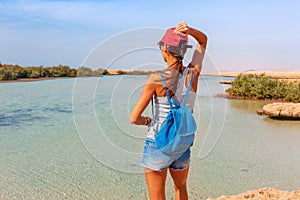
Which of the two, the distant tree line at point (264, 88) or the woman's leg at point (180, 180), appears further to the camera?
the distant tree line at point (264, 88)

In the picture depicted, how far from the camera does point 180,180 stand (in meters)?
2.25

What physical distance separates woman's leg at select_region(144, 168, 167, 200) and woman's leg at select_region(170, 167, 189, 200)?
0.11 m

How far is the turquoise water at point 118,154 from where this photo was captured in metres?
2.64

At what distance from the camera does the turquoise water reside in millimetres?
2645

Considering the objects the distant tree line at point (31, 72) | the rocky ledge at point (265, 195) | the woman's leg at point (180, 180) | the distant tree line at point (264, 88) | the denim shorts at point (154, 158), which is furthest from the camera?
the distant tree line at point (31, 72)

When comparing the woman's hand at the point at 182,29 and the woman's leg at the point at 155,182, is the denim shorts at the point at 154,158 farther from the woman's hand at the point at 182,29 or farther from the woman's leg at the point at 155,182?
the woman's hand at the point at 182,29

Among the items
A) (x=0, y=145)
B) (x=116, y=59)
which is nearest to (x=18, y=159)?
(x=0, y=145)

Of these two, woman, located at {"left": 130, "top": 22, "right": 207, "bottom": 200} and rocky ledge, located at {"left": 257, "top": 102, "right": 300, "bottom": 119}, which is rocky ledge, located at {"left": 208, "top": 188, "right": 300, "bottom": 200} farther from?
rocky ledge, located at {"left": 257, "top": 102, "right": 300, "bottom": 119}

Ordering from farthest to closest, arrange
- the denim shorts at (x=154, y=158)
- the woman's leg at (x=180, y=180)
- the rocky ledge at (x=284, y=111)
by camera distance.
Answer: the rocky ledge at (x=284, y=111) < the woman's leg at (x=180, y=180) < the denim shorts at (x=154, y=158)

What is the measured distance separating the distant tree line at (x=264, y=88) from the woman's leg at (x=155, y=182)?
570 inches

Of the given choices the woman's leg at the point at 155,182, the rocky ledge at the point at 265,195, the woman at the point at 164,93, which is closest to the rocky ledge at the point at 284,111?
the rocky ledge at the point at 265,195

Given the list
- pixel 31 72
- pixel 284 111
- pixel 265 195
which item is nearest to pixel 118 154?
pixel 265 195

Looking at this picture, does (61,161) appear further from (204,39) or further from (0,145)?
(204,39)

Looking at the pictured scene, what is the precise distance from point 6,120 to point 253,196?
8914 mm
